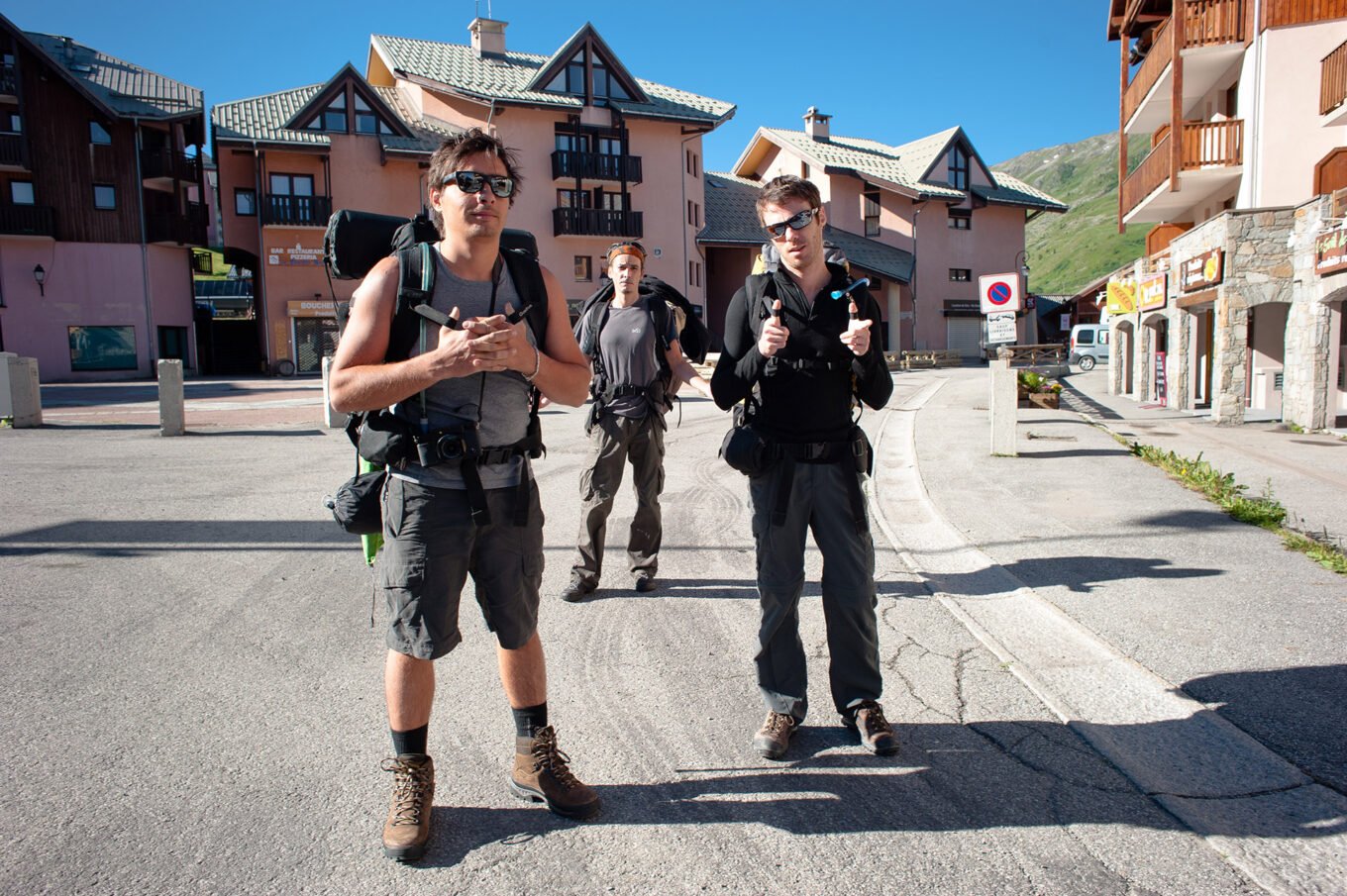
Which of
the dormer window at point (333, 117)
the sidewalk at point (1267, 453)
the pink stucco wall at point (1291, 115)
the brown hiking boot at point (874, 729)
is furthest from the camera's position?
the dormer window at point (333, 117)

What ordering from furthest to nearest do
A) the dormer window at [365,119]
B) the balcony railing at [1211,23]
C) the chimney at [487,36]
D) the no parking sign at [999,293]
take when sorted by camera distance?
the chimney at [487,36] < the dormer window at [365,119] < the balcony railing at [1211,23] < the no parking sign at [999,293]

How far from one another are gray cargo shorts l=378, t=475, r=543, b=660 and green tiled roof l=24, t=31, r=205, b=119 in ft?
124

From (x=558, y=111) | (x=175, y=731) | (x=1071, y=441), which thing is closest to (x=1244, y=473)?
(x=1071, y=441)

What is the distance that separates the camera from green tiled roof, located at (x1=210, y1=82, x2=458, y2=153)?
33625mm

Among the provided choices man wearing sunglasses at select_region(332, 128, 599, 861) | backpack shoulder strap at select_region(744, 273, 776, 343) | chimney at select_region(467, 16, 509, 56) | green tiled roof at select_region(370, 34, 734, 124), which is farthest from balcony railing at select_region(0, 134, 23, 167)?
backpack shoulder strap at select_region(744, 273, 776, 343)

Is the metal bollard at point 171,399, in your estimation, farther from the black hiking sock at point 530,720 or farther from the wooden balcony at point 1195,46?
the wooden balcony at point 1195,46

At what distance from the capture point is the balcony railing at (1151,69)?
20.7m

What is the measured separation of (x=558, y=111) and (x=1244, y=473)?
33.8 meters

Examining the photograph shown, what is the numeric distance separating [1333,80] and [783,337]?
18.3m

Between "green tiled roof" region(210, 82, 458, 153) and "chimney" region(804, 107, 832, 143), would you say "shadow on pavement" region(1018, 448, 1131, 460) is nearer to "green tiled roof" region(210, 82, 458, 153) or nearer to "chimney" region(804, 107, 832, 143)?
"green tiled roof" region(210, 82, 458, 153)

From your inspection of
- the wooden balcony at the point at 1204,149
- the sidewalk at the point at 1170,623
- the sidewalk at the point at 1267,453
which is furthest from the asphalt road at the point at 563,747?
the wooden balcony at the point at 1204,149

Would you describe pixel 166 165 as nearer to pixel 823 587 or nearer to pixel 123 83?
pixel 123 83

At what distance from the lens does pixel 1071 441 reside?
472 inches

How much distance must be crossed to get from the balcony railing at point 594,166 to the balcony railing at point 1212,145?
78.1ft
